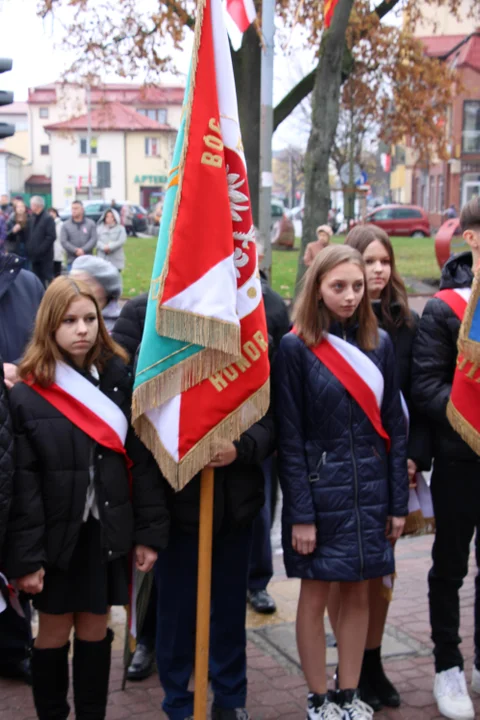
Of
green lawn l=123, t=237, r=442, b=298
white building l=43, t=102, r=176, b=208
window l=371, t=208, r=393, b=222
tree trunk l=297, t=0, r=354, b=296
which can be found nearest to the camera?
tree trunk l=297, t=0, r=354, b=296

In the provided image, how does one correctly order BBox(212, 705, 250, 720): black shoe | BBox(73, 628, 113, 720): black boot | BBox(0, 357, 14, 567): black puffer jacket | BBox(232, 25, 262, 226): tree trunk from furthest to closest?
1. BBox(232, 25, 262, 226): tree trunk
2. BBox(212, 705, 250, 720): black shoe
3. BBox(73, 628, 113, 720): black boot
4. BBox(0, 357, 14, 567): black puffer jacket

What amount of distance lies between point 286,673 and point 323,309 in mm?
1766

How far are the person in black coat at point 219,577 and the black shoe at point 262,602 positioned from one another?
119 cm

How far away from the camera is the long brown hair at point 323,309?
356 centimetres

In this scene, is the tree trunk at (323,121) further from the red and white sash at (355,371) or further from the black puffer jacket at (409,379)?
the red and white sash at (355,371)

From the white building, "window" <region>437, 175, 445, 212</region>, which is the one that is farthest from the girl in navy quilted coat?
the white building

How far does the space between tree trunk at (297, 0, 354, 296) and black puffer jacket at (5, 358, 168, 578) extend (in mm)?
9634

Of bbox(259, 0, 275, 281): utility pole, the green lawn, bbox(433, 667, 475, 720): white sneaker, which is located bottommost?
bbox(433, 667, 475, 720): white sneaker

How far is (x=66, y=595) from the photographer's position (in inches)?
129

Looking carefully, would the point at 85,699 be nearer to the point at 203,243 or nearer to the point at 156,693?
the point at 156,693

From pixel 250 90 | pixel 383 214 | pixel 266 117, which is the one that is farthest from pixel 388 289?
pixel 383 214

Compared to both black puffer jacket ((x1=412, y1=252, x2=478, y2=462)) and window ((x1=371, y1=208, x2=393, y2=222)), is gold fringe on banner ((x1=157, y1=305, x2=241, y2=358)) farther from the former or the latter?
window ((x1=371, y1=208, x2=393, y2=222))

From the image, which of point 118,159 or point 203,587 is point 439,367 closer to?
point 203,587

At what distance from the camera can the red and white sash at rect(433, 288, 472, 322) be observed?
3.74 meters
